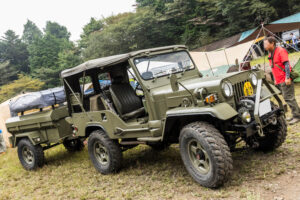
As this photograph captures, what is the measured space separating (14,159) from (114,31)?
26.4 meters

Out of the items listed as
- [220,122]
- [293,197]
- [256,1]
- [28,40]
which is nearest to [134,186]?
[220,122]

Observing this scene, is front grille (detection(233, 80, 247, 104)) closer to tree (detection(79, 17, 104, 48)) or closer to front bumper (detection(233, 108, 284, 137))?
front bumper (detection(233, 108, 284, 137))

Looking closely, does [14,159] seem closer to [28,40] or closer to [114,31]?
[114,31]

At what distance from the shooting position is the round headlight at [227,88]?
385 cm

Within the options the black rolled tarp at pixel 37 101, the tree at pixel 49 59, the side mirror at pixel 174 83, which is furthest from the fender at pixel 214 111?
the tree at pixel 49 59

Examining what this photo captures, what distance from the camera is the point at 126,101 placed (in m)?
5.57

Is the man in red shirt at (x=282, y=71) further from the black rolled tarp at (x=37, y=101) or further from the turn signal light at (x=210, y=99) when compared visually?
the black rolled tarp at (x=37, y=101)

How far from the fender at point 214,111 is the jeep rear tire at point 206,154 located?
0.70ft

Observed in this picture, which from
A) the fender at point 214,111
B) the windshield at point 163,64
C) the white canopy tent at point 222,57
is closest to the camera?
the fender at point 214,111

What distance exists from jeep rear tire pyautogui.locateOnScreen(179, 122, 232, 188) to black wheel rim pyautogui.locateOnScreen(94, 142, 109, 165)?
6.54 ft

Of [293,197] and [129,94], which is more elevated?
[129,94]

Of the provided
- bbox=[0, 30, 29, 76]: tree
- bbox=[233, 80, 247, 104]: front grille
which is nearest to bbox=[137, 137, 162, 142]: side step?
bbox=[233, 80, 247, 104]: front grille

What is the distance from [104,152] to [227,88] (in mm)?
2842

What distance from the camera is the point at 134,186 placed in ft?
15.1
